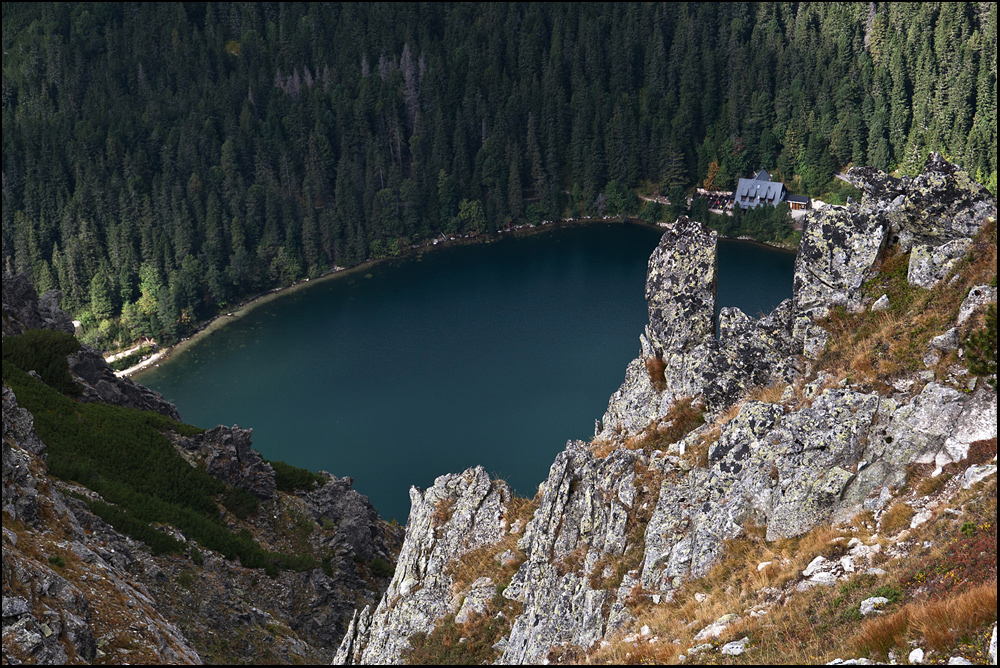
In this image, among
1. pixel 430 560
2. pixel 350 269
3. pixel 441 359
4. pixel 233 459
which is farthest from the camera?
pixel 350 269

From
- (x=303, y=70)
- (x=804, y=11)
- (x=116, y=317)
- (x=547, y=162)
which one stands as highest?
(x=804, y=11)

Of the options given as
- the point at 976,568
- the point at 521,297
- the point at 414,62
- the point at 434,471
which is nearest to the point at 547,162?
the point at 414,62

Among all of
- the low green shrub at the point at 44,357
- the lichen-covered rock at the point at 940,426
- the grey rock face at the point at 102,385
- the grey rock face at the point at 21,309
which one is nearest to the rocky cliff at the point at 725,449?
the lichen-covered rock at the point at 940,426

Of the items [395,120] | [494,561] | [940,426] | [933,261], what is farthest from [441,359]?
[940,426]

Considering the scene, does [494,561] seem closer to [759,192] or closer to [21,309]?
[21,309]

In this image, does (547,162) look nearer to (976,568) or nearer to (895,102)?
(895,102)

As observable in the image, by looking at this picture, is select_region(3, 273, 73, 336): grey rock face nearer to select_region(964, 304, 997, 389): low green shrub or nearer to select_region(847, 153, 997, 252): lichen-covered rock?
select_region(847, 153, 997, 252): lichen-covered rock

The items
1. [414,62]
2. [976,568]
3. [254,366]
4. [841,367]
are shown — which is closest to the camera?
[976,568]
